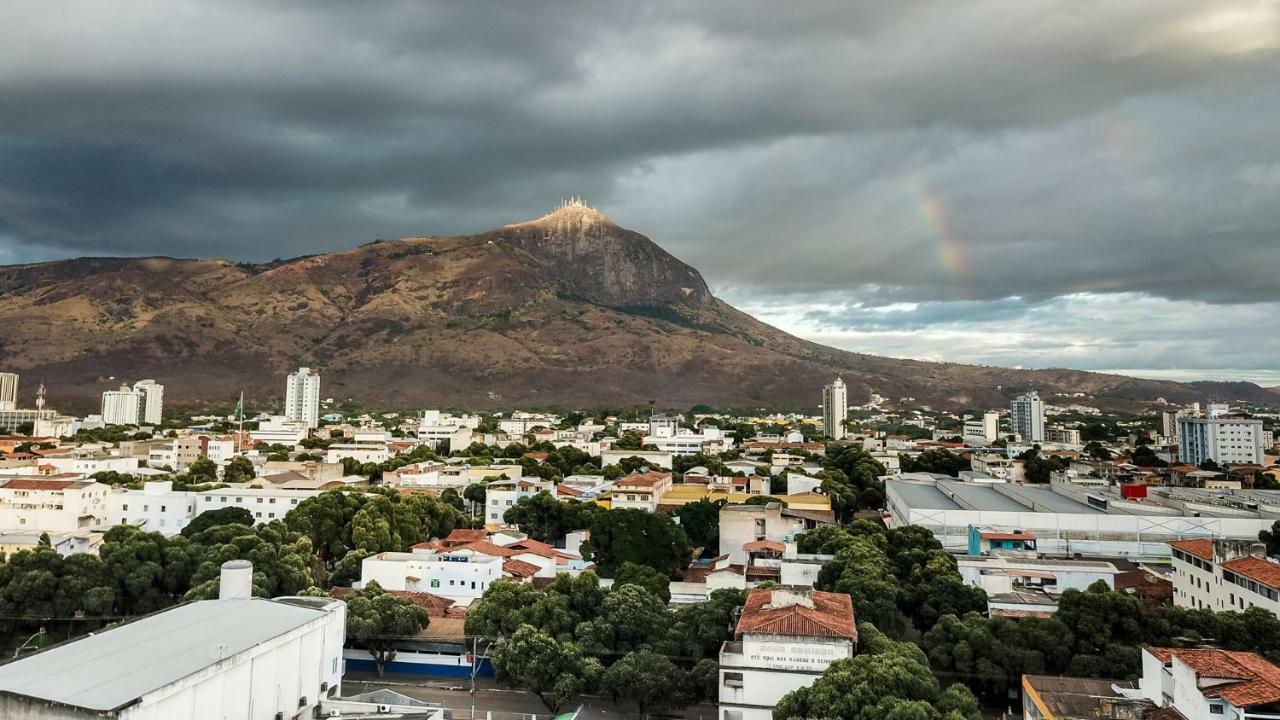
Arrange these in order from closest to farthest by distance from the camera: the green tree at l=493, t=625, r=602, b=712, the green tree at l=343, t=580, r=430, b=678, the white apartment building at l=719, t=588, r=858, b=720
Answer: the white apartment building at l=719, t=588, r=858, b=720, the green tree at l=493, t=625, r=602, b=712, the green tree at l=343, t=580, r=430, b=678

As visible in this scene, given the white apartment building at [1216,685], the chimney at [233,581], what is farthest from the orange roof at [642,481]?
the white apartment building at [1216,685]

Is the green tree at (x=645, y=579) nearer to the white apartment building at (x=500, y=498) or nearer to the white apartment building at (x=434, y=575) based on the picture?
the white apartment building at (x=434, y=575)

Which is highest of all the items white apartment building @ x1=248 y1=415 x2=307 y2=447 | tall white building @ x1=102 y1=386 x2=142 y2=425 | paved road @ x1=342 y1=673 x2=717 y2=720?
tall white building @ x1=102 y1=386 x2=142 y2=425

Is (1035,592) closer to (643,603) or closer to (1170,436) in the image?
(643,603)

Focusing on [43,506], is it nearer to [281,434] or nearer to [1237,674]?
[1237,674]

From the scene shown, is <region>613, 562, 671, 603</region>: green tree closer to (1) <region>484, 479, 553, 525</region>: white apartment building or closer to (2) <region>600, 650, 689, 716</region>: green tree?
(2) <region>600, 650, 689, 716</region>: green tree

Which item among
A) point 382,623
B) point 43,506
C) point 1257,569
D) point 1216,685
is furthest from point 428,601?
point 1257,569

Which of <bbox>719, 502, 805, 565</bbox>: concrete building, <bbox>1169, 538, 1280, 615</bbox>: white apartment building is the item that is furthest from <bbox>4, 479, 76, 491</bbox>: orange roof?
<bbox>1169, 538, 1280, 615</bbox>: white apartment building
